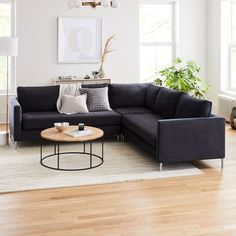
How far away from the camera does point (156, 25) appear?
950cm

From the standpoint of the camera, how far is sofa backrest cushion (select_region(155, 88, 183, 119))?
651cm

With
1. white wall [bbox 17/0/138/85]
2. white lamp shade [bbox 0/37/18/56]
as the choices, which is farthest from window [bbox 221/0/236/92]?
white lamp shade [bbox 0/37/18/56]

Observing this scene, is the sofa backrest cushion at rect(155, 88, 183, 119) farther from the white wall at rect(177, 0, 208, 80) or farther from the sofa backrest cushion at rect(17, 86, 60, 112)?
the white wall at rect(177, 0, 208, 80)

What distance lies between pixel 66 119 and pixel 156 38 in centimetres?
357

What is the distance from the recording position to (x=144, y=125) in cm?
614

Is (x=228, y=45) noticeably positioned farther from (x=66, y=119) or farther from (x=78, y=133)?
(x=78, y=133)

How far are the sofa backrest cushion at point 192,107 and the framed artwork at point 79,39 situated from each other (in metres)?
3.02

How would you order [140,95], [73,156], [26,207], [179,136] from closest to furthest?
[26,207]
[179,136]
[73,156]
[140,95]

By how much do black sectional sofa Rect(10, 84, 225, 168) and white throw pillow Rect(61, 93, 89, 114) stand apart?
0.63ft

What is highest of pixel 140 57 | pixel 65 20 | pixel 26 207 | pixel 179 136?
pixel 65 20

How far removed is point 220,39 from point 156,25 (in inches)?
53.1

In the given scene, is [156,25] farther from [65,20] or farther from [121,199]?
[121,199]

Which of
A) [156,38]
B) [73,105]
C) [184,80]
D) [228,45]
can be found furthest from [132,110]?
[228,45]

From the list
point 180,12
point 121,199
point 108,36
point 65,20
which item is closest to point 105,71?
point 108,36
